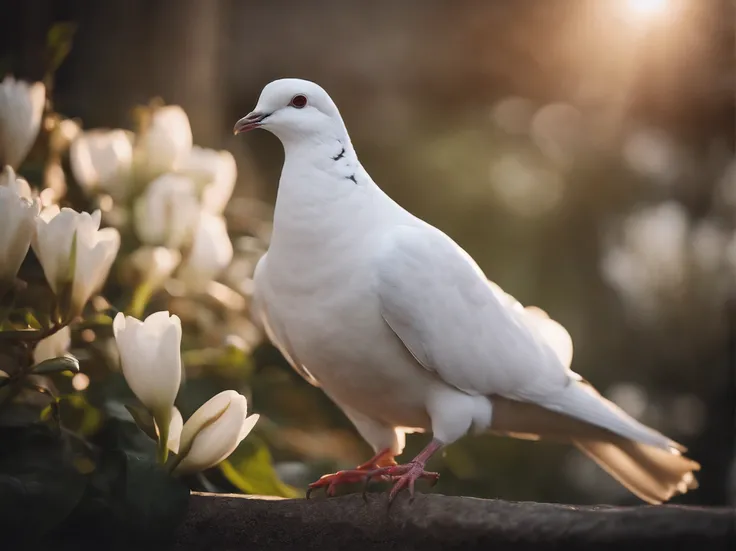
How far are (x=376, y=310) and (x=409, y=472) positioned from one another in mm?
127

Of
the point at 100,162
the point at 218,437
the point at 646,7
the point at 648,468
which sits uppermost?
the point at 646,7

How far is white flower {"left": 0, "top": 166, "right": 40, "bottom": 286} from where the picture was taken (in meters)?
0.53

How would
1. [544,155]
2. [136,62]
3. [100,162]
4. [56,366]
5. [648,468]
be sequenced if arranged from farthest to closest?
1. [544,155]
2. [136,62]
3. [648,468]
4. [100,162]
5. [56,366]

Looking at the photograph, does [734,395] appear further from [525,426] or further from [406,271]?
[406,271]

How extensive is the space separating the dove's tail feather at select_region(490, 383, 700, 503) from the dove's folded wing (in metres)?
0.03

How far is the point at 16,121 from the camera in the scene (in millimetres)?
646

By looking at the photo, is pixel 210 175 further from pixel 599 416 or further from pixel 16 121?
pixel 599 416

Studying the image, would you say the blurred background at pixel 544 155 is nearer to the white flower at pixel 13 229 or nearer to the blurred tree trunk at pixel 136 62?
the blurred tree trunk at pixel 136 62

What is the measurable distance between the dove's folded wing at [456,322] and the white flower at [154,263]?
169 mm

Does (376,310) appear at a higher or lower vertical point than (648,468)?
higher

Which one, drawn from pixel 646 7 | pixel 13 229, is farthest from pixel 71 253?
pixel 646 7

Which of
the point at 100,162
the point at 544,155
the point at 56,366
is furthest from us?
the point at 544,155

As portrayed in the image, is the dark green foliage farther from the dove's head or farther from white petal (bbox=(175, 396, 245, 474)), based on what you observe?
the dove's head

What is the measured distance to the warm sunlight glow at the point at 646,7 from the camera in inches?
41.4
